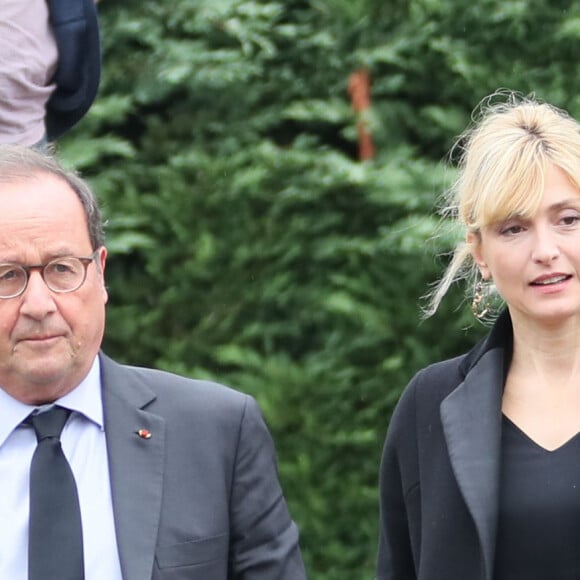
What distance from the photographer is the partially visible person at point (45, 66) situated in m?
4.05

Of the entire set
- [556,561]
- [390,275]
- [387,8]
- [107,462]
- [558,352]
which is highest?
[387,8]

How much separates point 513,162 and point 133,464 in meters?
1.18

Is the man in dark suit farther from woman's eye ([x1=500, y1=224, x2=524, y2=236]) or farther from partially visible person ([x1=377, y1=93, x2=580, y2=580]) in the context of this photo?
woman's eye ([x1=500, y1=224, x2=524, y2=236])

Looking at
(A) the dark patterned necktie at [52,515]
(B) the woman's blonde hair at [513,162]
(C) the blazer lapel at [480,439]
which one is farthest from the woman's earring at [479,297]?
(A) the dark patterned necktie at [52,515]

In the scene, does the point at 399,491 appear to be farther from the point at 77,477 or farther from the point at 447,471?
the point at 77,477

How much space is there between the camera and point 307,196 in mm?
6324

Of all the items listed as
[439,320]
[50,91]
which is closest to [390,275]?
[439,320]

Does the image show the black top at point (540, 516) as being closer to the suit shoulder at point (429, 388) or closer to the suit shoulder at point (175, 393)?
the suit shoulder at point (429, 388)

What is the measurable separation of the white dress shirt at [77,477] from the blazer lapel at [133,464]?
0.03 meters

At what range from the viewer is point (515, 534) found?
3352 mm

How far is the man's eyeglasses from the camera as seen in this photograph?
3258 millimetres

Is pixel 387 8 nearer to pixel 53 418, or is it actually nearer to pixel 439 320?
pixel 439 320

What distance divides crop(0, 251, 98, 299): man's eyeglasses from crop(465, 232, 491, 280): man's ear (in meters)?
1.01

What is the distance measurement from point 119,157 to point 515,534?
3764mm
